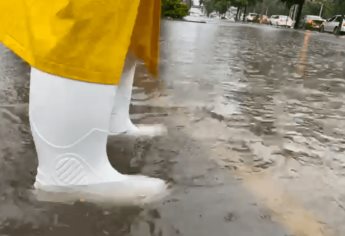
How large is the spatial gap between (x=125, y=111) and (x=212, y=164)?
662mm

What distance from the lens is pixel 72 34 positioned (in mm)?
1763

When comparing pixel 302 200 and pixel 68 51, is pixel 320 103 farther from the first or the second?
pixel 68 51

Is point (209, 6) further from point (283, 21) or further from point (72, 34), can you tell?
point (72, 34)

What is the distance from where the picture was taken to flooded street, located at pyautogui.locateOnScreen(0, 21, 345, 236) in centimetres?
187

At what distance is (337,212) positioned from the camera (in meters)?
2.09

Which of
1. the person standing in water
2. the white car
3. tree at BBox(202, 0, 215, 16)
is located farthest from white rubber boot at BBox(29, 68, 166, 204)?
tree at BBox(202, 0, 215, 16)

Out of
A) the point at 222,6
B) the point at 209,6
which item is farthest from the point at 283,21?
the point at 209,6

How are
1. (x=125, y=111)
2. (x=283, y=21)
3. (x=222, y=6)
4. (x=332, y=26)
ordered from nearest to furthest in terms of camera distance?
(x=125, y=111) < (x=332, y=26) < (x=283, y=21) < (x=222, y=6)

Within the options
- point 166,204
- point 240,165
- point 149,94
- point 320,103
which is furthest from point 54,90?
point 320,103

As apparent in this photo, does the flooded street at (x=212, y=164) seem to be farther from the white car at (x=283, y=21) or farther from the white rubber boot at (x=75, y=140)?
the white car at (x=283, y=21)

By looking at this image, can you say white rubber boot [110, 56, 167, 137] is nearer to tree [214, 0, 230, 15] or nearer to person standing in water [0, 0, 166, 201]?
person standing in water [0, 0, 166, 201]

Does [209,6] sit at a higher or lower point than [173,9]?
lower

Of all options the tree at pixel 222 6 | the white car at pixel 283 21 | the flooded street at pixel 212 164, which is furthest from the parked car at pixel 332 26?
the tree at pixel 222 6

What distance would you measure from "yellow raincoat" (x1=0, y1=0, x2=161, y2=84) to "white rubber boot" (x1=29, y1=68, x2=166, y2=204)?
6cm
